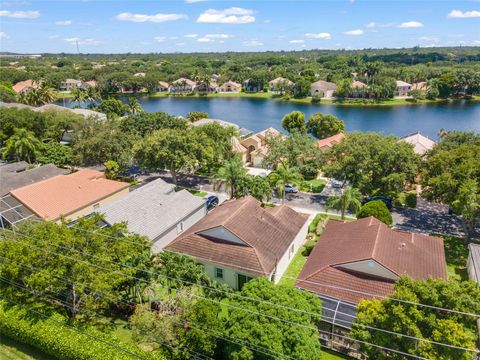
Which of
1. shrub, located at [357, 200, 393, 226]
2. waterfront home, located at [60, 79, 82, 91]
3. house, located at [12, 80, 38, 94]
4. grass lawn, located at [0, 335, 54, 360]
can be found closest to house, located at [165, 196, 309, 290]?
shrub, located at [357, 200, 393, 226]

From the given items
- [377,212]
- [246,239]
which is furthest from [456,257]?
[246,239]

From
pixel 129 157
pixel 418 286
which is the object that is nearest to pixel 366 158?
pixel 418 286

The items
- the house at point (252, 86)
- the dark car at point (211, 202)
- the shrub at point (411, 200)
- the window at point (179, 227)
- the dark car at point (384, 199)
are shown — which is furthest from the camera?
the house at point (252, 86)

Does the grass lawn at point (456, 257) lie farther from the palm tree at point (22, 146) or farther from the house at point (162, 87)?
the house at point (162, 87)

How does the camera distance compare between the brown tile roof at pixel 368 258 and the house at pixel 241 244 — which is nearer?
the brown tile roof at pixel 368 258

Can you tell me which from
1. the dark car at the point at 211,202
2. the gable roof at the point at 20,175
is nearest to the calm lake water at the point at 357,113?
the dark car at the point at 211,202

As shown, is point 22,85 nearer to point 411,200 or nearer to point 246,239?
point 246,239

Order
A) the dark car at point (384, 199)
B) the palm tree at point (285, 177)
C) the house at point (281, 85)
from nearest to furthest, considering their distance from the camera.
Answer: the palm tree at point (285, 177), the dark car at point (384, 199), the house at point (281, 85)
